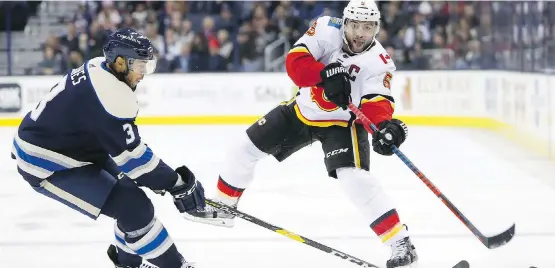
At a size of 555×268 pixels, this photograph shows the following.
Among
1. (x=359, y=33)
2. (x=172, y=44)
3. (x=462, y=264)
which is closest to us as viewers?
(x=359, y=33)

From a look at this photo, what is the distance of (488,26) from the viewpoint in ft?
28.7

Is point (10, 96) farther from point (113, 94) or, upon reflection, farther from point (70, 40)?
point (113, 94)

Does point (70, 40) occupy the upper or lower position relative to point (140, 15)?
lower

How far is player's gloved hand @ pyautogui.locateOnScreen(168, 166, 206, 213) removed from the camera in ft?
9.40

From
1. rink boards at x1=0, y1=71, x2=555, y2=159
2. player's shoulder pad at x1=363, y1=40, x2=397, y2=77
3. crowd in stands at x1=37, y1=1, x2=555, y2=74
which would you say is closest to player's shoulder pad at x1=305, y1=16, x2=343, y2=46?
player's shoulder pad at x1=363, y1=40, x2=397, y2=77

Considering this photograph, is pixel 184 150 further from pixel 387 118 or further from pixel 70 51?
pixel 387 118

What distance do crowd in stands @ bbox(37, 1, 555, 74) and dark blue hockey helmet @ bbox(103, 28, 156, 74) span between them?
623cm

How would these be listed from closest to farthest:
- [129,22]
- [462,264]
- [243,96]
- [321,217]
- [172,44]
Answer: [462,264], [321,217], [243,96], [172,44], [129,22]

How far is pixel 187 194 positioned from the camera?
9.43 ft

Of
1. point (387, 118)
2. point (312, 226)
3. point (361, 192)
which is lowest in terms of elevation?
point (312, 226)

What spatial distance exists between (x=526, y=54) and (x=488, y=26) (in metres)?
1.63

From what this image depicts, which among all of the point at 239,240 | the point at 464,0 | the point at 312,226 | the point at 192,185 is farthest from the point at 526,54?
the point at 192,185

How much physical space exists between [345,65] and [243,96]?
18.1 ft

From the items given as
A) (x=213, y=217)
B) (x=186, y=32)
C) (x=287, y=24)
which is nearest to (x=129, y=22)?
(x=186, y=32)
